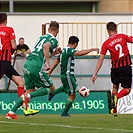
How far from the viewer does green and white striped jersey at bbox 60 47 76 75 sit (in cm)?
1745

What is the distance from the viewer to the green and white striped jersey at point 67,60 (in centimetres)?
1745

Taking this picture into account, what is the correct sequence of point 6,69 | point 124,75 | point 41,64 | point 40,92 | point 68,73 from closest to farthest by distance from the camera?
point 6,69
point 40,92
point 41,64
point 124,75
point 68,73

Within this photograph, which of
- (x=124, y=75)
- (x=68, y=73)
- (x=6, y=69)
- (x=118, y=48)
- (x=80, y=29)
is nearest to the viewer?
(x=6, y=69)

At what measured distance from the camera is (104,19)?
27.8 m

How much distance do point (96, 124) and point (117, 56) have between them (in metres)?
3.66

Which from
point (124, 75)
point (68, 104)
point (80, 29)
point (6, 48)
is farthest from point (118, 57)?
point (80, 29)

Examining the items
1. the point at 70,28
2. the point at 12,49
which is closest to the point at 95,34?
the point at 70,28

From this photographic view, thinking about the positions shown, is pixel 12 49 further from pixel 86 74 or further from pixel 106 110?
pixel 86 74

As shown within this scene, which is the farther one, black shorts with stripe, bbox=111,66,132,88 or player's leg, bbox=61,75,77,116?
player's leg, bbox=61,75,77,116

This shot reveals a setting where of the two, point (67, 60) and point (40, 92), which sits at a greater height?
point (67, 60)

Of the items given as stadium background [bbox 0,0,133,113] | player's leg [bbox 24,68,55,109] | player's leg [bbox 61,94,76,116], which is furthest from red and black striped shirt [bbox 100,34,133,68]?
stadium background [bbox 0,0,133,113]

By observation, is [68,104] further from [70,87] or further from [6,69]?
[6,69]

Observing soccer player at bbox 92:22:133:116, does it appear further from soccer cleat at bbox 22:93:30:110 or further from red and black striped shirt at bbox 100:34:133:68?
soccer cleat at bbox 22:93:30:110

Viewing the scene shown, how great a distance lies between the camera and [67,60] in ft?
58.0
